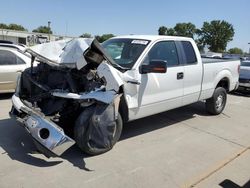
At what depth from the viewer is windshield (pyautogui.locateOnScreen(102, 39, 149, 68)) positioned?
506cm

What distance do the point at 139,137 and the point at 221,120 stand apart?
2.64m

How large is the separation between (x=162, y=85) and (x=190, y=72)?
1006mm

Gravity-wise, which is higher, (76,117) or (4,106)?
(76,117)

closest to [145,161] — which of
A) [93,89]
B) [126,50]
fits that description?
[93,89]

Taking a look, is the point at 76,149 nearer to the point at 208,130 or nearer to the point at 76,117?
the point at 76,117

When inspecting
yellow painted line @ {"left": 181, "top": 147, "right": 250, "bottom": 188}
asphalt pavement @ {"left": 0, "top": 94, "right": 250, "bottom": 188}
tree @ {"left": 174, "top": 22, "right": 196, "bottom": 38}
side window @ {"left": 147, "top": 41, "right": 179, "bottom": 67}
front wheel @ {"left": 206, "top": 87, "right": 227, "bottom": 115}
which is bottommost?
asphalt pavement @ {"left": 0, "top": 94, "right": 250, "bottom": 188}

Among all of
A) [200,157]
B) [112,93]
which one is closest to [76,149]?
[112,93]

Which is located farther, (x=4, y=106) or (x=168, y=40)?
(x=4, y=106)

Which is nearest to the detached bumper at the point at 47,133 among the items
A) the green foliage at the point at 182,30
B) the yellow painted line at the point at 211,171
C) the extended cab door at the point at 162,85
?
the extended cab door at the point at 162,85

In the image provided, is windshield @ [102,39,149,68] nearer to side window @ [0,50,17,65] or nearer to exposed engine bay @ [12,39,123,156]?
exposed engine bay @ [12,39,123,156]

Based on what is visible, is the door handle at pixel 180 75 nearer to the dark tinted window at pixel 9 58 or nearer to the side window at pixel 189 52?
the side window at pixel 189 52

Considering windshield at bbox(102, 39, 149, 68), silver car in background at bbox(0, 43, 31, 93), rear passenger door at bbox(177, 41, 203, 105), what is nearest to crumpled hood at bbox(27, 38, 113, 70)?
windshield at bbox(102, 39, 149, 68)

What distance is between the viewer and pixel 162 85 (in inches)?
210

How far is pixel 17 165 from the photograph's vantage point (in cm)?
403
